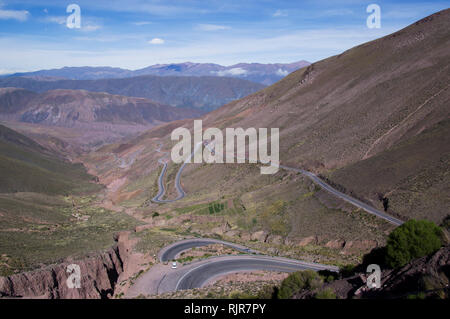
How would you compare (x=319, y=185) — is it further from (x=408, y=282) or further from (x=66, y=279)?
(x=408, y=282)

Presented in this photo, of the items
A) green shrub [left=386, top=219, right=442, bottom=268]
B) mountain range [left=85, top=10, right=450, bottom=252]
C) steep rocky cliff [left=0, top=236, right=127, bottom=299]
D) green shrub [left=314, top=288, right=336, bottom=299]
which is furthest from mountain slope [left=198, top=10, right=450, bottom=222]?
steep rocky cliff [left=0, top=236, right=127, bottom=299]

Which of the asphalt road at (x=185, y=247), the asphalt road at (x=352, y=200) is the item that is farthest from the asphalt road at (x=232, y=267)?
the asphalt road at (x=352, y=200)

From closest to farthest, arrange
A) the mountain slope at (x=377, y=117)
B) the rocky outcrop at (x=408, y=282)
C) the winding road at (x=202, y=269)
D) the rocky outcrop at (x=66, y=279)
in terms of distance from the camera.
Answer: the rocky outcrop at (x=408, y=282)
the rocky outcrop at (x=66, y=279)
the winding road at (x=202, y=269)
the mountain slope at (x=377, y=117)

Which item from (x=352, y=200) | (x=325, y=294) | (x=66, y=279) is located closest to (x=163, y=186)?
(x=352, y=200)

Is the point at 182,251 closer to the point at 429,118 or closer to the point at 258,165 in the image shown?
the point at 258,165

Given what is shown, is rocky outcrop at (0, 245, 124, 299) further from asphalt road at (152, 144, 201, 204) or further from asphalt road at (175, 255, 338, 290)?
asphalt road at (152, 144, 201, 204)

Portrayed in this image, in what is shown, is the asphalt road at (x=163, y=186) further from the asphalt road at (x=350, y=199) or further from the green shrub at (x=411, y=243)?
the green shrub at (x=411, y=243)
